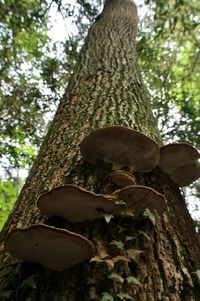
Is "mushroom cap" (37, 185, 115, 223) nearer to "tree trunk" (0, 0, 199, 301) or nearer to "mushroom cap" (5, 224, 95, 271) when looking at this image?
"tree trunk" (0, 0, 199, 301)

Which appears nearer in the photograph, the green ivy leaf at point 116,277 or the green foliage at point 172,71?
the green ivy leaf at point 116,277

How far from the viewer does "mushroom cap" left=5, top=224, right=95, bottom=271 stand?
5.83 ft

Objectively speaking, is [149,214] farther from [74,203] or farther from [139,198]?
[74,203]

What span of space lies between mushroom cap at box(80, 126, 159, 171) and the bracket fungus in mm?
114

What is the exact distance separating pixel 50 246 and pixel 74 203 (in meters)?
0.31

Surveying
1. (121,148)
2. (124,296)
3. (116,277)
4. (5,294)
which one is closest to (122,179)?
(121,148)

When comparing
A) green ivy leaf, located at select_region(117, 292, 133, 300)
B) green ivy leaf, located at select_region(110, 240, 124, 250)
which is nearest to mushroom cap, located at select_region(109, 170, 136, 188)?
green ivy leaf, located at select_region(110, 240, 124, 250)

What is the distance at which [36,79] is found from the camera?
1062cm

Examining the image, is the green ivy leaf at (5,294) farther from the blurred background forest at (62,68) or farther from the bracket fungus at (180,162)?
the blurred background forest at (62,68)

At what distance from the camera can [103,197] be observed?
2027 millimetres

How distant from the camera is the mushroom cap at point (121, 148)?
2.52 m

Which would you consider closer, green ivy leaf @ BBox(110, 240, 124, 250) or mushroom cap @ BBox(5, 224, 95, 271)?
mushroom cap @ BBox(5, 224, 95, 271)

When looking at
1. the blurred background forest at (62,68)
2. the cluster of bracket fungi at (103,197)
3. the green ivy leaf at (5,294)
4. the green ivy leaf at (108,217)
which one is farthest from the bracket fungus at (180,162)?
the blurred background forest at (62,68)

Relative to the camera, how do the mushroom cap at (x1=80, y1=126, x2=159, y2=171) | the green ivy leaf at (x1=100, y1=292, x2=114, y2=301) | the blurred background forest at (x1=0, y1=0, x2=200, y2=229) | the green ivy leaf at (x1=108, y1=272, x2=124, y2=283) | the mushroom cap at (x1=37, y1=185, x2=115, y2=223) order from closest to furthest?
the green ivy leaf at (x1=100, y1=292, x2=114, y2=301) < the green ivy leaf at (x1=108, y1=272, x2=124, y2=283) < the mushroom cap at (x1=37, y1=185, x2=115, y2=223) < the mushroom cap at (x1=80, y1=126, x2=159, y2=171) < the blurred background forest at (x1=0, y1=0, x2=200, y2=229)
